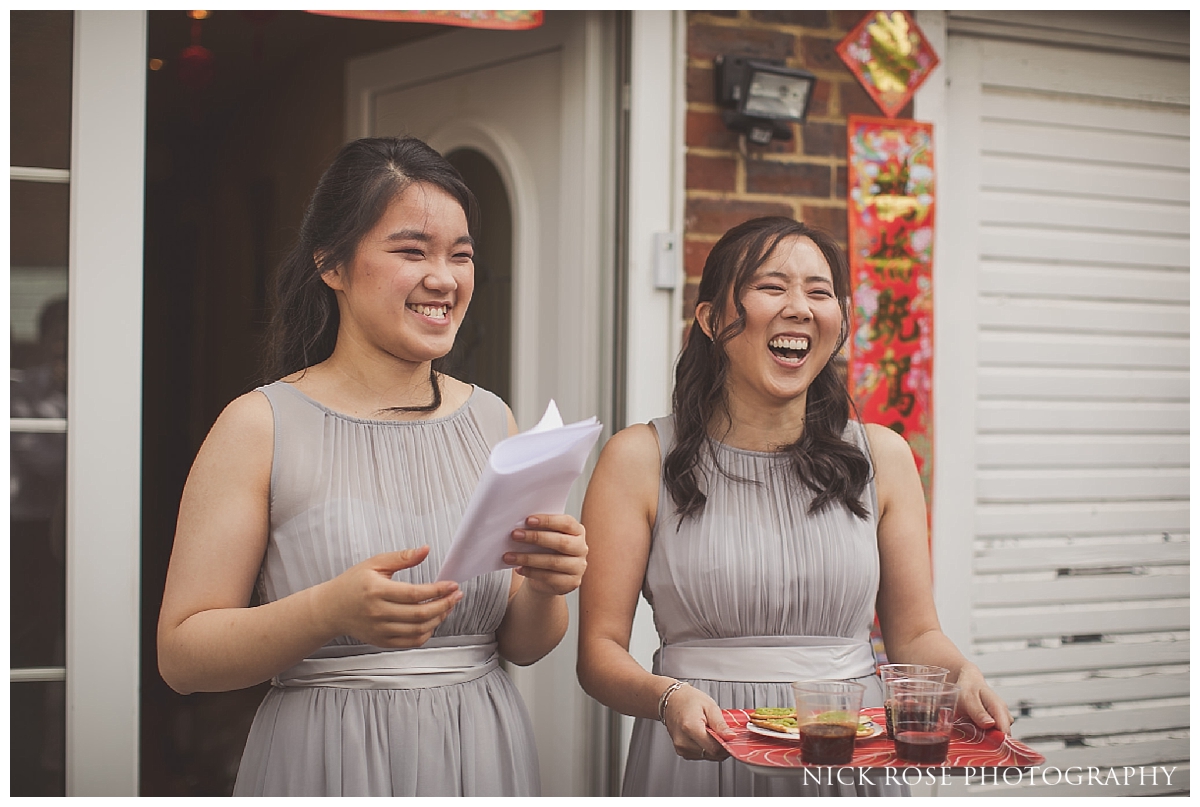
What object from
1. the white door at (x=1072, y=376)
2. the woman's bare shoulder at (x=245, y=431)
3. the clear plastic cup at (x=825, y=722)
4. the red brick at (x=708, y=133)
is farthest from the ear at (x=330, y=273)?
the white door at (x=1072, y=376)

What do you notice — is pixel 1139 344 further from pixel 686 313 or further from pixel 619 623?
pixel 619 623

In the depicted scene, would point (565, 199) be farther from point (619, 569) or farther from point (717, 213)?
point (619, 569)

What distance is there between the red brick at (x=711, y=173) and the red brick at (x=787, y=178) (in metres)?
0.05

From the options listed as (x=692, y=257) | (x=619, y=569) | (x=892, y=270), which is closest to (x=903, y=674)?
(x=619, y=569)

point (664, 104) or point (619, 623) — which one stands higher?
point (664, 104)

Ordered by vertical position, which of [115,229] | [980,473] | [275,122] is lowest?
[980,473]

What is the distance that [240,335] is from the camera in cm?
464

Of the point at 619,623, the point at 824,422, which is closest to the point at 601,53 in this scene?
the point at 824,422

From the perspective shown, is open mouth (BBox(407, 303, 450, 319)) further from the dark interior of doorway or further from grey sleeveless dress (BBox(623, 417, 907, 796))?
the dark interior of doorway

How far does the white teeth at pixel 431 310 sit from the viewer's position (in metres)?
1.63

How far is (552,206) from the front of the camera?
9.18 ft

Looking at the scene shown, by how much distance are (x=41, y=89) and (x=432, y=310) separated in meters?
1.31

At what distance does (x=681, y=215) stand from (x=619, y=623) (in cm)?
121
